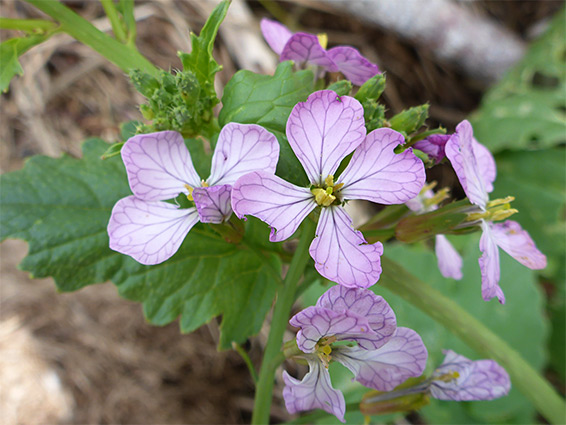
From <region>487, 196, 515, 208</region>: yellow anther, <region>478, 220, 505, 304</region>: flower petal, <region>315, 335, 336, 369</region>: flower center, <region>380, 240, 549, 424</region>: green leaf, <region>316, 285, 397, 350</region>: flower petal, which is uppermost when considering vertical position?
<region>487, 196, 515, 208</region>: yellow anther

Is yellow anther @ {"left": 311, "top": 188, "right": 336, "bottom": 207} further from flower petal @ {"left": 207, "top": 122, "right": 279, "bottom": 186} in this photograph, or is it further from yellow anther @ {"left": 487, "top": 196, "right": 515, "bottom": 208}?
yellow anther @ {"left": 487, "top": 196, "right": 515, "bottom": 208}

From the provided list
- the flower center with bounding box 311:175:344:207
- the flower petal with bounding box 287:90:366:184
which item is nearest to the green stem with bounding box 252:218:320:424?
the flower center with bounding box 311:175:344:207

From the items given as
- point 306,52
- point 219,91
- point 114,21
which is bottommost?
point 219,91

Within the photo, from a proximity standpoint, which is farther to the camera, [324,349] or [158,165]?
[158,165]

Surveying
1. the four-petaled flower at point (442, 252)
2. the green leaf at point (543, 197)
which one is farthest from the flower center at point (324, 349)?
the green leaf at point (543, 197)

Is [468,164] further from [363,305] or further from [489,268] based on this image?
[363,305]

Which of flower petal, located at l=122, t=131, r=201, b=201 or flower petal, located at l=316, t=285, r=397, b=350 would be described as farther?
flower petal, located at l=122, t=131, r=201, b=201

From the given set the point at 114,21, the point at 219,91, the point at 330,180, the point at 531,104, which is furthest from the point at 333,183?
the point at 531,104
